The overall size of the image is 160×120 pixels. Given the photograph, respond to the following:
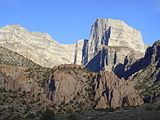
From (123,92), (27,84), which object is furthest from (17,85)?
(123,92)

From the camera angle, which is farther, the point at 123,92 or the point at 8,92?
the point at 123,92

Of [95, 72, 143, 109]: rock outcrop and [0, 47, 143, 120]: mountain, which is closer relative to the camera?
[0, 47, 143, 120]: mountain

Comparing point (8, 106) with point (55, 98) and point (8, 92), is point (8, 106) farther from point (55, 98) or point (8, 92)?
point (55, 98)

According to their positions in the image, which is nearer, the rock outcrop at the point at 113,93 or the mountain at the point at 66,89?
the mountain at the point at 66,89

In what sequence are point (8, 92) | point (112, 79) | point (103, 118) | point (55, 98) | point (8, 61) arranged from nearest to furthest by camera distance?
point (103, 118), point (8, 92), point (55, 98), point (112, 79), point (8, 61)

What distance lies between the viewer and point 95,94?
517ft

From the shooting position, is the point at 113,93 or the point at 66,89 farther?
the point at 66,89

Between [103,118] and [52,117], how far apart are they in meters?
6.62

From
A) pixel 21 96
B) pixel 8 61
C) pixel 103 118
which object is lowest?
pixel 103 118

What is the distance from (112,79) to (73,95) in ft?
62.5

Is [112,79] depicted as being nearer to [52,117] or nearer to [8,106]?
[8,106]

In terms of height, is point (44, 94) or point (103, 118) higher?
point (44, 94)

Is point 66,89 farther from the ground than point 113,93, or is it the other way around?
point 66,89

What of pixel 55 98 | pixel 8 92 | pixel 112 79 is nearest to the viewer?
pixel 8 92
